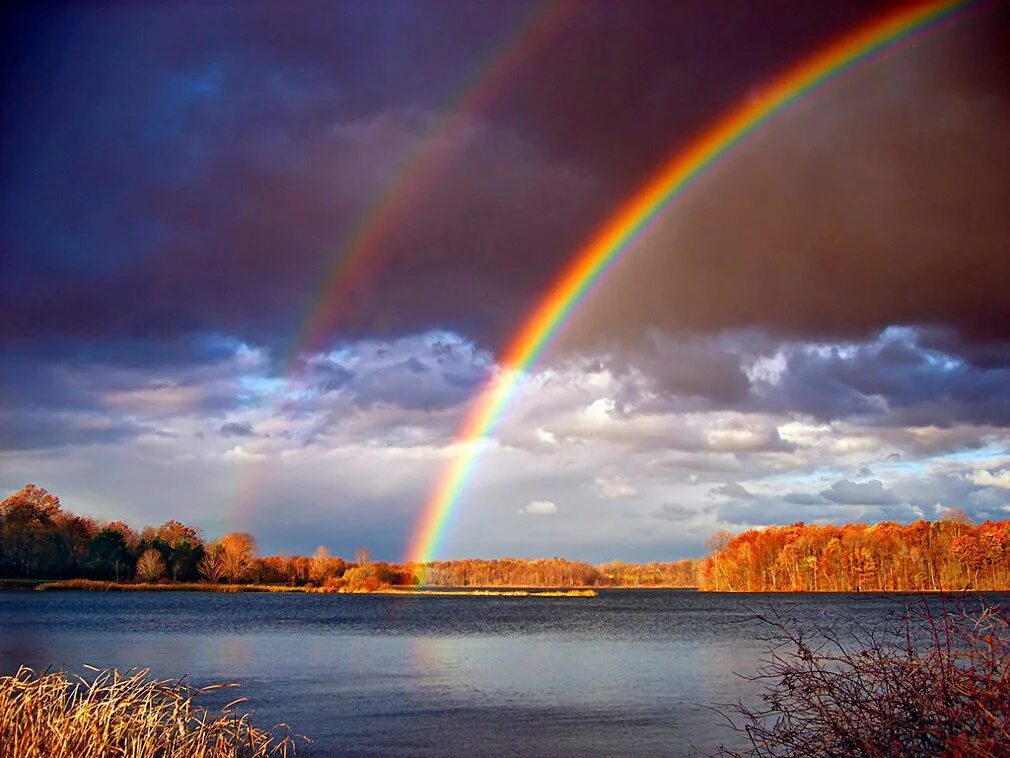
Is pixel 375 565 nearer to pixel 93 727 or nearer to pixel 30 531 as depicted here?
pixel 30 531

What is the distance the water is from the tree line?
70045mm

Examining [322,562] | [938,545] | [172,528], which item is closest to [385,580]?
[322,562]

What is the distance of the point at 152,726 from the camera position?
1099 cm

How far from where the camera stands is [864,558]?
14638 centimetres

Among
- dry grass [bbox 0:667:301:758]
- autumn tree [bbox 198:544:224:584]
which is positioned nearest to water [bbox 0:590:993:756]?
dry grass [bbox 0:667:301:758]

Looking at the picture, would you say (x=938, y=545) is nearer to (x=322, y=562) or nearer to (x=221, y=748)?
(x=322, y=562)

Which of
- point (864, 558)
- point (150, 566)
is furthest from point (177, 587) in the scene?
point (864, 558)

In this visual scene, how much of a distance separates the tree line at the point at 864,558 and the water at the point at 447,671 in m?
70.0

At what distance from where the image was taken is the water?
78.9ft

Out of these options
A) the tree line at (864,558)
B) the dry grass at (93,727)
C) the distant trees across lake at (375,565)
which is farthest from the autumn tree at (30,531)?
the dry grass at (93,727)

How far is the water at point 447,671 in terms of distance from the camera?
2406 centimetres

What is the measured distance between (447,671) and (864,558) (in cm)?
12348

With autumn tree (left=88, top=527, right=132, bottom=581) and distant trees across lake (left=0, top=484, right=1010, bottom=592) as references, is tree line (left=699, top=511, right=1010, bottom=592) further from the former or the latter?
autumn tree (left=88, top=527, right=132, bottom=581)

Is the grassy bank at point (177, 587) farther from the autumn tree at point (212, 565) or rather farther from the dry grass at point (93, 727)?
the dry grass at point (93, 727)
